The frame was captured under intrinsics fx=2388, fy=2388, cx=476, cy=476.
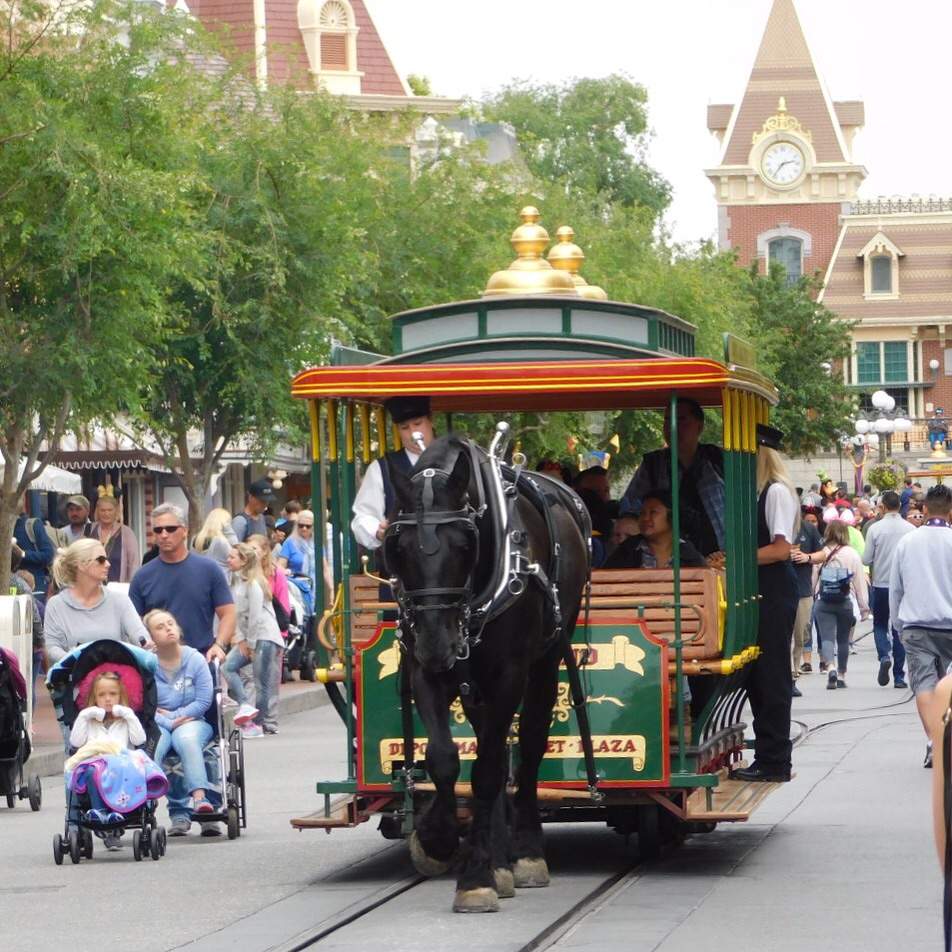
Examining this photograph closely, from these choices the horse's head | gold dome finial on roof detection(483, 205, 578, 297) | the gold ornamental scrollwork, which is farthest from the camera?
the gold ornamental scrollwork

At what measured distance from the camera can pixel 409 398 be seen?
11.1 metres

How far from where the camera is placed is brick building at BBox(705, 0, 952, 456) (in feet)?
323

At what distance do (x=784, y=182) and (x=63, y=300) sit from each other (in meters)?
82.7

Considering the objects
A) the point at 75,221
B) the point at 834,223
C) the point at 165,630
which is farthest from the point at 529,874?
the point at 834,223

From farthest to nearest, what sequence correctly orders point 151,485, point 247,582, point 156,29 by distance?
point 151,485 → point 156,29 → point 247,582

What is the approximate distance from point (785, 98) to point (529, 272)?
307 feet

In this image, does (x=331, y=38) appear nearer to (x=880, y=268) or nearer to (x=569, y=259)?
(x=880, y=268)

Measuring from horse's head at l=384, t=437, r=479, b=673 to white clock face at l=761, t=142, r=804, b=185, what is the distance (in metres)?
94.7

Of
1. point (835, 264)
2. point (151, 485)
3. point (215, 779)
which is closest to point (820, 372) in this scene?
point (835, 264)

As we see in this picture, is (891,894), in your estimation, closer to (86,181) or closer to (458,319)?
(458,319)

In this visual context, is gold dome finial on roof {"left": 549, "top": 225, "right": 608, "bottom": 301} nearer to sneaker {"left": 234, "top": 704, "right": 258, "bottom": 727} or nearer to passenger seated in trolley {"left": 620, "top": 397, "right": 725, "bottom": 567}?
passenger seated in trolley {"left": 620, "top": 397, "right": 725, "bottom": 567}

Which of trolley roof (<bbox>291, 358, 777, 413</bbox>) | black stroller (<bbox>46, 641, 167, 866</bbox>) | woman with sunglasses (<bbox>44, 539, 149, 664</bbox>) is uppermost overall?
trolley roof (<bbox>291, 358, 777, 413</bbox>)

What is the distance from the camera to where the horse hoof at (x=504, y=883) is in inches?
388

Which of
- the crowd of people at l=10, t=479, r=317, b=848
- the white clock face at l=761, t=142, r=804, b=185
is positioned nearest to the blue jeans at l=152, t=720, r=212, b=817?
the crowd of people at l=10, t=479, r=317, b=848
